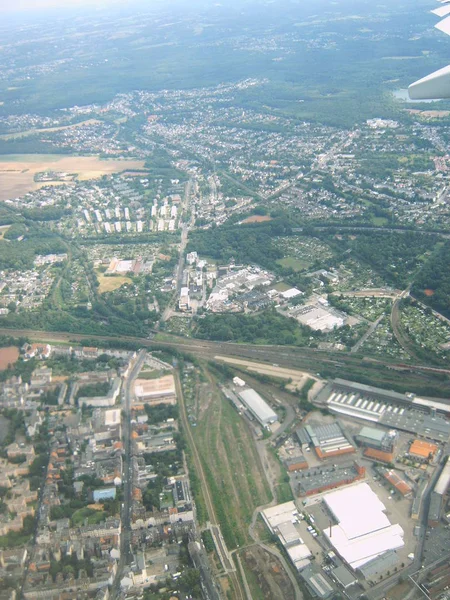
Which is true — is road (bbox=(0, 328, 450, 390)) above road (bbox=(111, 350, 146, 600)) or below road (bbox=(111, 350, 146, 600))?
below

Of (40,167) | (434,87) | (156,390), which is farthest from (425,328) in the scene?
(40,167)

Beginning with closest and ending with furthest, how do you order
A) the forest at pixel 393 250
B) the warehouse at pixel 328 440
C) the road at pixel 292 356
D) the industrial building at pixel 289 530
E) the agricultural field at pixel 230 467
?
the industrial building at pixel 289 530
the agricultural field at pixel 230 467
the warehouse at pixel 328 440
the road at pixel 292 356
the forest at pixel 393 250

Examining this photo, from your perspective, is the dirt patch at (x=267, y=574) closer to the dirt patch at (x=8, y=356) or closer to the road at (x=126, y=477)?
the road at (x=126, y=477)

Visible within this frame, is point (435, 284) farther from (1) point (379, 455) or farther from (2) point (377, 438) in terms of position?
(1) point (379, 455)

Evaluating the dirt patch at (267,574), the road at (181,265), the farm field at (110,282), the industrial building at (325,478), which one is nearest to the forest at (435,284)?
the industrial building at (325,478)

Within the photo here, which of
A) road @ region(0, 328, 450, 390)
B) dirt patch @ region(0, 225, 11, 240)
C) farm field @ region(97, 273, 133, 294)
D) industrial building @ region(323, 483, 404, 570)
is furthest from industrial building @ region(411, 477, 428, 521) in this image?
dirt patch @ region(0, 225, 11, 240)

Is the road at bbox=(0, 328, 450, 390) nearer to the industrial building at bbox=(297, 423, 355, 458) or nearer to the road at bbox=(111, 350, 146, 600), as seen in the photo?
the road at bbox=(111, 350, 146, 600)
